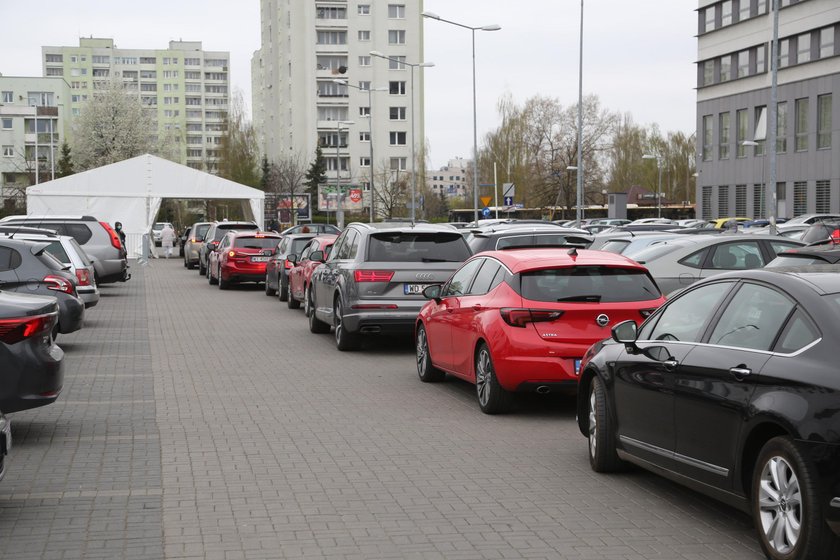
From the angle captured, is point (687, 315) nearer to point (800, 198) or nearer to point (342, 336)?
point (342, 336)

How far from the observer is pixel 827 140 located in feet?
198

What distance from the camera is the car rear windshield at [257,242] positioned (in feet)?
102

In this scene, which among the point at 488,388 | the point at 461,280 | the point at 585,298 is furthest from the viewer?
the point at 461,280

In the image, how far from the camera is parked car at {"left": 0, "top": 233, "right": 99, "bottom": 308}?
17.5m

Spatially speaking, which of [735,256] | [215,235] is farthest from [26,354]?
[215,235]

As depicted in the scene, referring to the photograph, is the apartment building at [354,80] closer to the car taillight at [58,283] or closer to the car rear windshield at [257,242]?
the car rear windshield at [257,242]

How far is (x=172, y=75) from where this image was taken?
7367 inches

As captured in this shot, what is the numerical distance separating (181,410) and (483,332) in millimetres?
2857

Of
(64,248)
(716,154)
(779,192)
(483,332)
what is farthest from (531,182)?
(483,332)

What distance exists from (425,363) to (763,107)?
59.2 meters

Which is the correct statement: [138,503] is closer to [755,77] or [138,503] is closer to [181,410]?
[181,410]

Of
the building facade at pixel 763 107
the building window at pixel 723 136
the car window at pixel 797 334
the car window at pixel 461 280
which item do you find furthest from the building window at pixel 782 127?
the car window at pixel 797 334

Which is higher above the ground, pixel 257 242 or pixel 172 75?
pixel 172 75

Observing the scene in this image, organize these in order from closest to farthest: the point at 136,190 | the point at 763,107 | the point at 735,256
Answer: the point at 735,256 < the point at 136,190 < the point at 763,107
